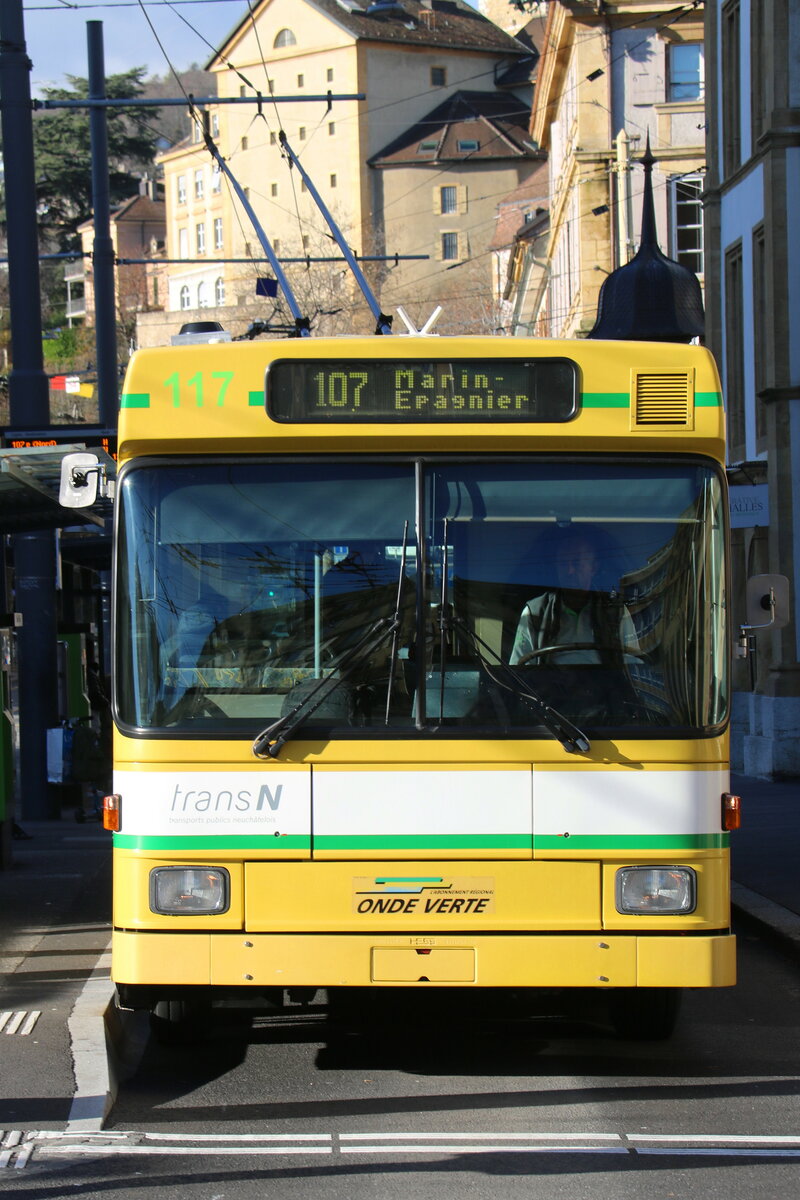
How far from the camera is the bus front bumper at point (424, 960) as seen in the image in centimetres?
638

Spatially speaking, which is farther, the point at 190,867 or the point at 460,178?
the point at 460,178

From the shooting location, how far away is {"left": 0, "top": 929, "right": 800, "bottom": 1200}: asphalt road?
5.47 meters

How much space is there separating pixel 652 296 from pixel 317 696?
22317mm

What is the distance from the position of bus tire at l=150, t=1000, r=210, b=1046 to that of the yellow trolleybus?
0.45 meters

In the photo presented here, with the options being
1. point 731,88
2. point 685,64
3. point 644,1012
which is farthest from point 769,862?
point 685,64

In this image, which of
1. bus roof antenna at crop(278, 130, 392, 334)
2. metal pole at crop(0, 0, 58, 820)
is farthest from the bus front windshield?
metal pole at crop(0, 0, 58, 820)

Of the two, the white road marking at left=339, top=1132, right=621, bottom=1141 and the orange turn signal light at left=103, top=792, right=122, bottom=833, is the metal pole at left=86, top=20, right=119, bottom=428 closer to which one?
the orange turn signal light at left=103, top=792, right=122, bottom=833

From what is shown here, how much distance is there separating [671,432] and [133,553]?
6.96 feet

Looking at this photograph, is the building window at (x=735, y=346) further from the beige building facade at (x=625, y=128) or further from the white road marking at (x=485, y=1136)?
the white road marking at (x=485, y=1136)

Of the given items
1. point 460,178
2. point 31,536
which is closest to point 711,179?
point 31,536

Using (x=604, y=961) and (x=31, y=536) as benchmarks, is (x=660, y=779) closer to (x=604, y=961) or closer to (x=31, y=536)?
(x=604, y=961)

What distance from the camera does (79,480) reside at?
7.09 metres

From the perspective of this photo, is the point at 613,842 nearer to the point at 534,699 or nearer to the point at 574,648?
the point at 534,699

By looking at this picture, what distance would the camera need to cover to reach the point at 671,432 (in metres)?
6.73
